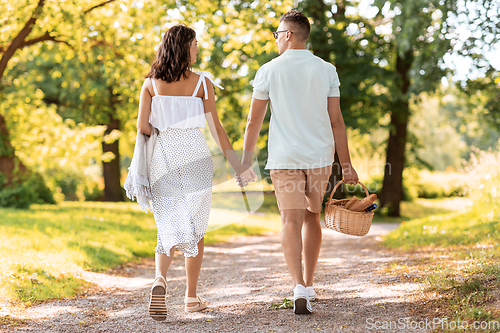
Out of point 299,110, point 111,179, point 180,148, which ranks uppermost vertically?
point 299,110

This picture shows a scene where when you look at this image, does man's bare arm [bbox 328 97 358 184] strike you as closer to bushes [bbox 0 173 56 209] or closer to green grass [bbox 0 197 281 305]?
green grass [bbox 0 197 281 305]

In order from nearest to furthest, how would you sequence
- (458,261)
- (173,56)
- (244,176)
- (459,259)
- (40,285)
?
(173,56)
(244,176)
(40,285)
(458,261)
(459,259)

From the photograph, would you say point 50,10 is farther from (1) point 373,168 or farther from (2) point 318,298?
(1) point 373,168

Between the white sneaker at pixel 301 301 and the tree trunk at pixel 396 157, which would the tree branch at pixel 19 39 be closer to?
the white sneaker at pixel 301 301

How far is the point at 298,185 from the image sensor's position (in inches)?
138

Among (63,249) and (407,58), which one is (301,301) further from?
(407,58)

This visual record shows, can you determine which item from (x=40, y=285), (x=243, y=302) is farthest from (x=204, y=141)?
(x=40, y=285)

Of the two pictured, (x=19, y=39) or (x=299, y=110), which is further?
(x=19, y=39)

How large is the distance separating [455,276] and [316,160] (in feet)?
5.63

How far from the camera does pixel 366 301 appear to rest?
145 inches

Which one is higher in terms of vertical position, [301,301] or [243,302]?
[301,301]

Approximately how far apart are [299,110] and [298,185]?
593 millimetres

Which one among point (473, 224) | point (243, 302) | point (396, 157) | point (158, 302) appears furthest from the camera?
point (396, 157)

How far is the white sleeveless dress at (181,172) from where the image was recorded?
3.54 m
